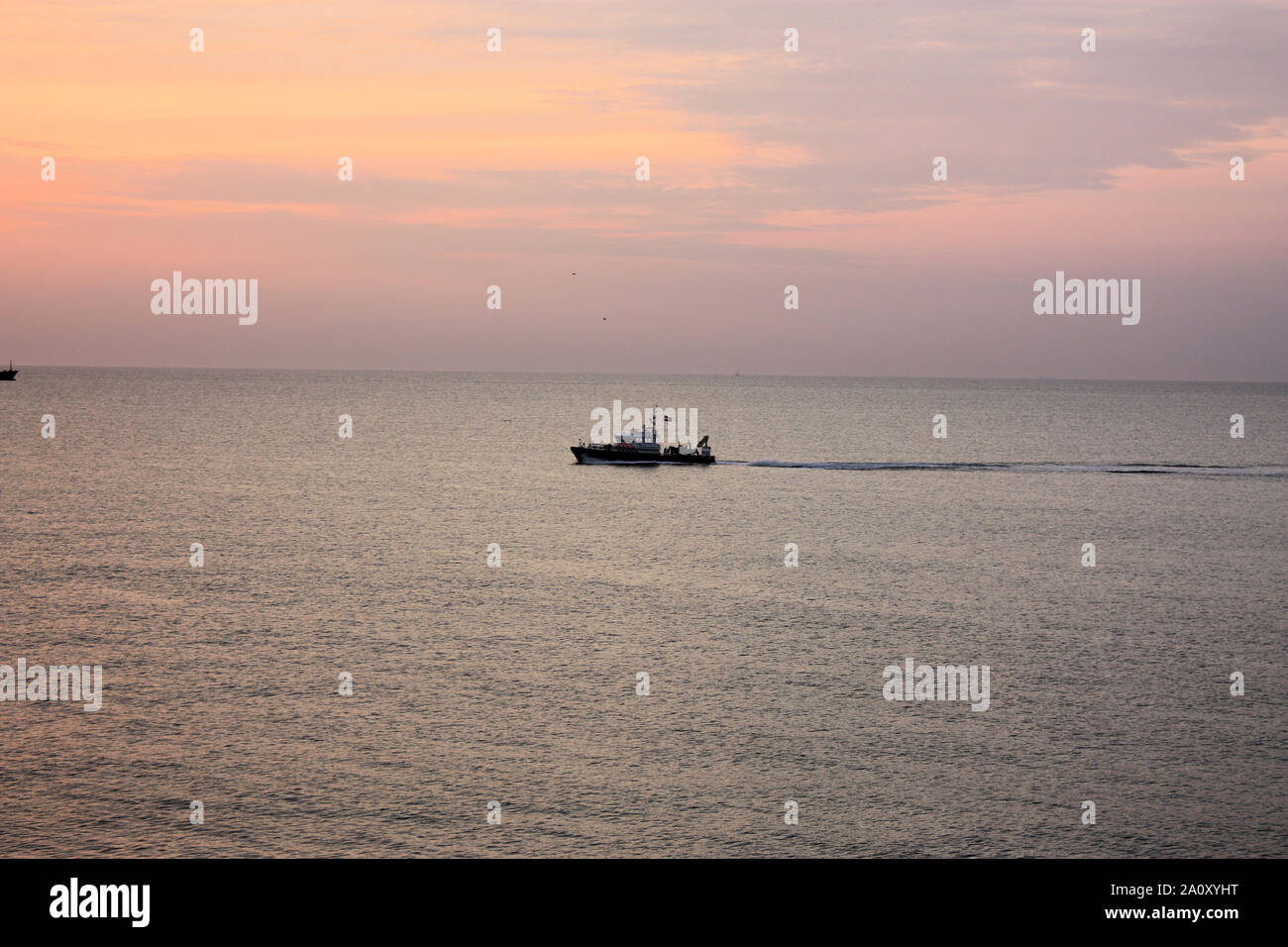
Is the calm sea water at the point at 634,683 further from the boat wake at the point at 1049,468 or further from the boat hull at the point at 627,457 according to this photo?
the boat hull at the point at 627,457

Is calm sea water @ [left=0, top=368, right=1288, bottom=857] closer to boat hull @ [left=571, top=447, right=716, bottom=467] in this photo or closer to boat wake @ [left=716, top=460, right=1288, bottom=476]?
boat wake @ [left=716, top=460, right=1288, bottom=476]

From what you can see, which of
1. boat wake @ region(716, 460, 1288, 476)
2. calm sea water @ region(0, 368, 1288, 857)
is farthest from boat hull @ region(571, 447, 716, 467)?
calm sea water @ region(0, 368, 1288, 857)

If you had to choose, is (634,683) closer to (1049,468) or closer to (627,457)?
(627,457)

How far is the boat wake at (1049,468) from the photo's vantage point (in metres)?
164

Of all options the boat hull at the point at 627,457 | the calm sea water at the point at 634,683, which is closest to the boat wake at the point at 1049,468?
the boat hull at the point at 627,457

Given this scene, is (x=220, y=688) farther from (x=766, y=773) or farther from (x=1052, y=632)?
(x=1052, y=632)

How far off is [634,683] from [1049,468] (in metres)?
128

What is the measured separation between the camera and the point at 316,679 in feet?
185

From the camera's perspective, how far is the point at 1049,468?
169 meters

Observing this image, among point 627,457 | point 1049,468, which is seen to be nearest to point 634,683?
point 627,457

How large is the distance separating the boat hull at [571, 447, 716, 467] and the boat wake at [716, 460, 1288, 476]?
7.74m

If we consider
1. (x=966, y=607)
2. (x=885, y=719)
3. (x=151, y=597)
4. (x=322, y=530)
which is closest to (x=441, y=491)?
(x=322, y=530)

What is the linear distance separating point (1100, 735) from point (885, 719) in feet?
29.2
